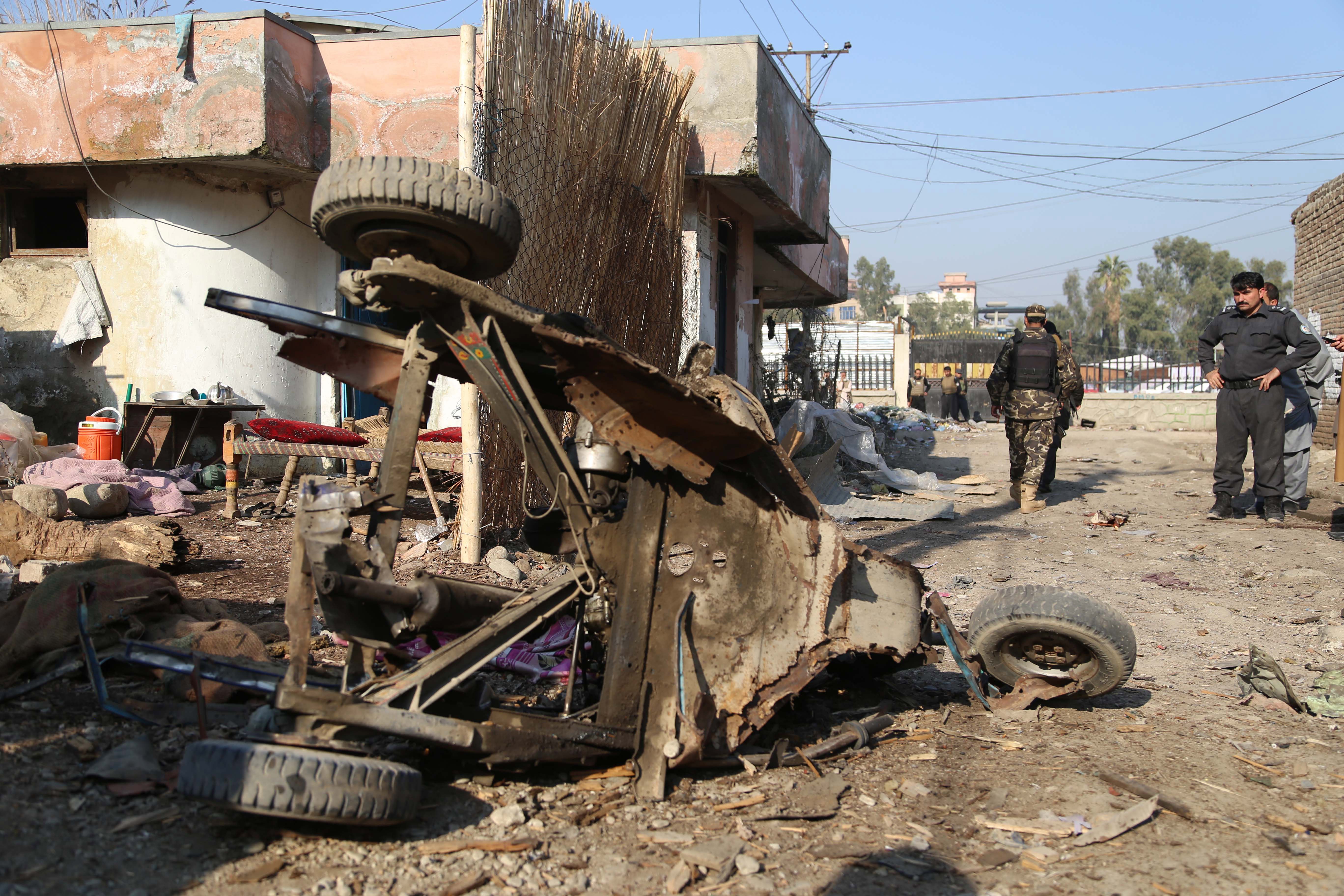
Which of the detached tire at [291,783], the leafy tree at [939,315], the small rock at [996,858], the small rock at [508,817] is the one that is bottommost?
the small rock at [996,858]

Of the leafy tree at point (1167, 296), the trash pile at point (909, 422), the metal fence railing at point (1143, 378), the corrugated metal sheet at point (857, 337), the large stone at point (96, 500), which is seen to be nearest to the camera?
the large stone at point (96, 500)

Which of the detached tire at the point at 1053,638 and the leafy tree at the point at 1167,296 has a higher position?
the leafy tree at the point at 1167,296

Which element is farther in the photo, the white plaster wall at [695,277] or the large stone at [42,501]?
the white plaster wall at [695,277]

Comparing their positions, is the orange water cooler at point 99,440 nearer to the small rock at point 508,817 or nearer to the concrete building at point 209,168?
the concrete building at point 209,168

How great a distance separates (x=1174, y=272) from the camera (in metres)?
76.9

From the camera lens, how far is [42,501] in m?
5.91

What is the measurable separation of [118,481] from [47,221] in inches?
172

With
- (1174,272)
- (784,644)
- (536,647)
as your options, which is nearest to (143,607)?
(536,647)

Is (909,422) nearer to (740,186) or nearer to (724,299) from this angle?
(724,299)

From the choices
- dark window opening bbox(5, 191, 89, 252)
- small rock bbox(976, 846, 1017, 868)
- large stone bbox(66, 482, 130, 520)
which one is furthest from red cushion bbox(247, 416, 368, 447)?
small rock bbox(976, 846, 1017, 868)

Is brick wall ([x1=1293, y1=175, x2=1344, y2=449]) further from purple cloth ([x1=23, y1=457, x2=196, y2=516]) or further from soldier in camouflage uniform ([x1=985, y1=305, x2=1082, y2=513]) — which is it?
purple cloth ([x1=23, y1=457, x2=196, y2=516])

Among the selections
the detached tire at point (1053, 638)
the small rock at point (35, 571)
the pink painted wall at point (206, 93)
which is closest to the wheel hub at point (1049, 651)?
the detached tire at point (1053, 638)

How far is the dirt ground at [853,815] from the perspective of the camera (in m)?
2.21

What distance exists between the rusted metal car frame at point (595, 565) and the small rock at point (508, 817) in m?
0.13
